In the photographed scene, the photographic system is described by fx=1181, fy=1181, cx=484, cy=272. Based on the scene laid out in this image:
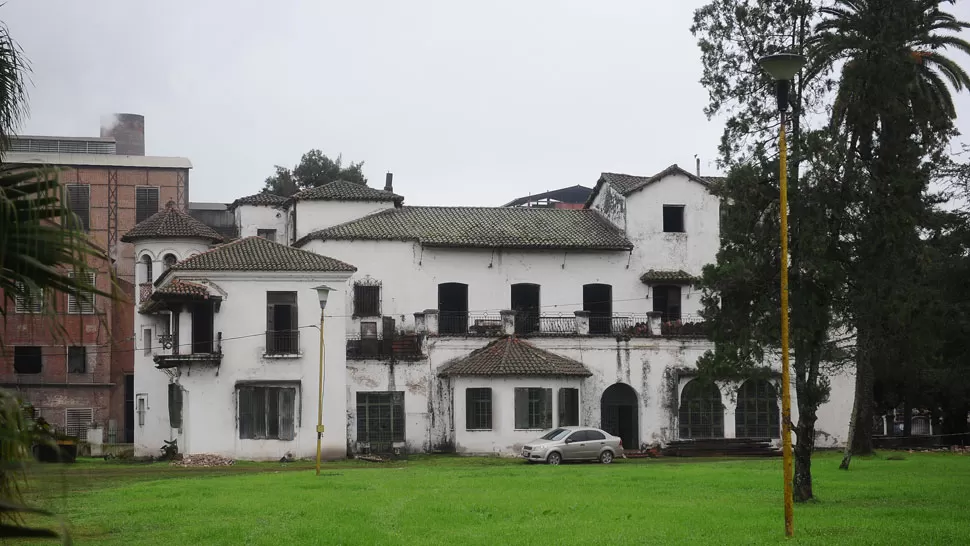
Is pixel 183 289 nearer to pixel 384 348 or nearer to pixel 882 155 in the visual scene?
pixel 384 348

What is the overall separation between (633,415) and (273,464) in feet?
53.1

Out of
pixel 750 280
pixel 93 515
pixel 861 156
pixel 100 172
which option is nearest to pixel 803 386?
pixel 750 280

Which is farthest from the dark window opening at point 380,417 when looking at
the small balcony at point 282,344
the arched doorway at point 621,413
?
the arched doorway at point 621,413

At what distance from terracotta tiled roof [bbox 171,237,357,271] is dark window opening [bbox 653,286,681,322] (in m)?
15.2

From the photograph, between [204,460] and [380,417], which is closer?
[204,460]

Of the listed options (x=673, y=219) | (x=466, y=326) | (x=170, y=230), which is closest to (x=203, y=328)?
(x=170, y=230)

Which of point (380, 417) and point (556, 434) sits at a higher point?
point (380, 417)

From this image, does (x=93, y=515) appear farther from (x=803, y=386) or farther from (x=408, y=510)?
(x=803, y=386)

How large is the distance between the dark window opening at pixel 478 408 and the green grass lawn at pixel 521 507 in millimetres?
10535

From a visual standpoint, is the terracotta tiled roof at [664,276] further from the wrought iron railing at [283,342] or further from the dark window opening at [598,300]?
the wrought iron railing at [283,342]

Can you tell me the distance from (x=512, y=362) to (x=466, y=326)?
4644mm

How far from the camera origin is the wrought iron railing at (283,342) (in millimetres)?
43906

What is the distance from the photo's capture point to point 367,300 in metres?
49.8

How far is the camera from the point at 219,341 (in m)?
43.3
